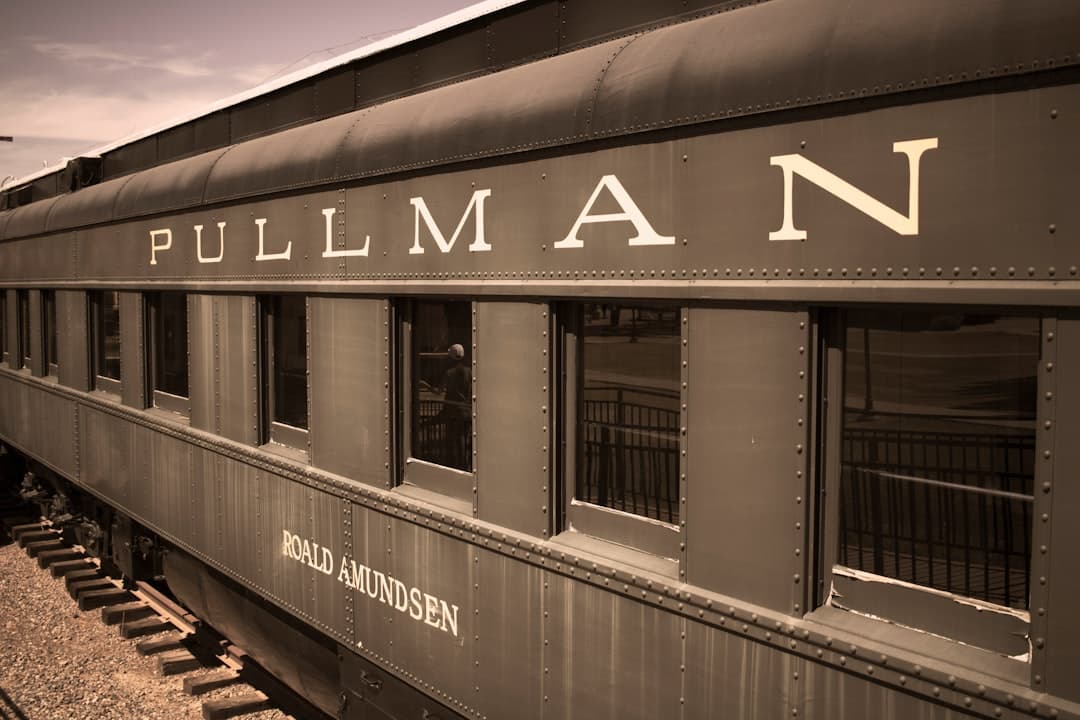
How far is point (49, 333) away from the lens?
34.0 ft

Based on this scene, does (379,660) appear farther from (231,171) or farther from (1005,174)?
(1005,174)

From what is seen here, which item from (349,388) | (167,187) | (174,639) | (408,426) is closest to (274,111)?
(167,187)

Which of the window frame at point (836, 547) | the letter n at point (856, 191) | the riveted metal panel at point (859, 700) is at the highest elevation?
the letter n at point (856, 191)

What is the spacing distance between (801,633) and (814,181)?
133 cm

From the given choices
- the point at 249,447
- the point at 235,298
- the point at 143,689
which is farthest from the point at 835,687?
the point at 143,689

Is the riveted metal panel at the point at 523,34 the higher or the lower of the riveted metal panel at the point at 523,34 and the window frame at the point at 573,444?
the higher

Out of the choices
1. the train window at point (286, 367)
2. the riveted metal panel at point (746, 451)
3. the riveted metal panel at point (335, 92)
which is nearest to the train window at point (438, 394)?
the train window at point (286, 367)

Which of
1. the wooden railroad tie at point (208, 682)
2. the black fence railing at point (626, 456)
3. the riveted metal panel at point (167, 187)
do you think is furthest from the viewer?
the wooden railroad tie at point (208, 682)

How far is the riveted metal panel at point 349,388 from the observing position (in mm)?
4609

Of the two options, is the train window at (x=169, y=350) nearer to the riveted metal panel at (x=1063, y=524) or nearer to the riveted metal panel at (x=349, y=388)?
the riveted metal panel at (x=349, y=388)

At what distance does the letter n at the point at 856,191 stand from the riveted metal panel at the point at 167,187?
468 cm

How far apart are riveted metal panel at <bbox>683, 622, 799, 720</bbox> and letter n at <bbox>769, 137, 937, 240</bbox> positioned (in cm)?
128

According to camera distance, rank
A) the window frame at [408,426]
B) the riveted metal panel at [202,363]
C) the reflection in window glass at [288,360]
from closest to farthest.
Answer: the window frame at [408,426], the reflection in window glass at [288,360], the riveted metal panel at [202,363]

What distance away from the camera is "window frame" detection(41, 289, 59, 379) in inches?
404
